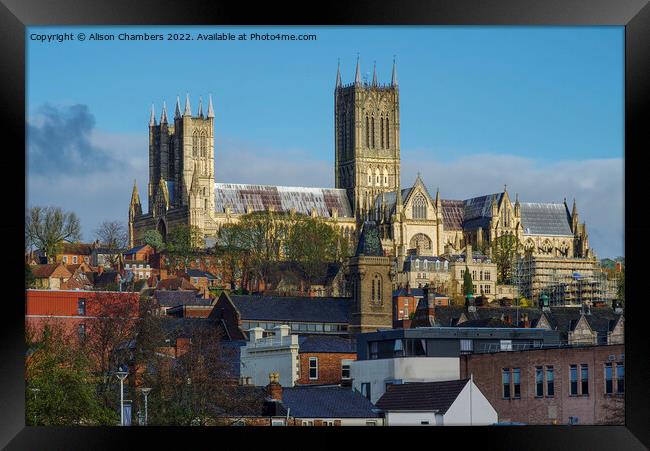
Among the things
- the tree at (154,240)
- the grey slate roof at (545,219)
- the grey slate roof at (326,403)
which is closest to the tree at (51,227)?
the tree at (154,240)

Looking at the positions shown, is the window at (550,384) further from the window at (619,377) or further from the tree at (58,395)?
the tree at (58,395)

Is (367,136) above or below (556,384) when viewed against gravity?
above

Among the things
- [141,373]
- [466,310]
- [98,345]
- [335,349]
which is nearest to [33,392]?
[141,373]

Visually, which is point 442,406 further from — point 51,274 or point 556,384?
point 51,274

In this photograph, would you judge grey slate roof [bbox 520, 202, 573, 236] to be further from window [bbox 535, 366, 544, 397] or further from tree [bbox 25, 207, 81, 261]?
window [bbox 535, 366, 544, 397]

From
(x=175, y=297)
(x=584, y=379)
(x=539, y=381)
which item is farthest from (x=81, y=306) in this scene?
(x=175, y=297)

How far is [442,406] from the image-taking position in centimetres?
3984

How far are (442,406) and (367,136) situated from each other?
13241cm

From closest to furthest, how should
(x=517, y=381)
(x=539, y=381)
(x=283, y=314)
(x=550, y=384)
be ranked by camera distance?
(x=550, y=384)
(x=539, y=381)
(x=517, y=381)
(x=283, y=314)

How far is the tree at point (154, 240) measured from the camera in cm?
13112

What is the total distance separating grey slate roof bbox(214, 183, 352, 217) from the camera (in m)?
156

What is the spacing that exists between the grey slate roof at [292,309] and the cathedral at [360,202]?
68.2 meters

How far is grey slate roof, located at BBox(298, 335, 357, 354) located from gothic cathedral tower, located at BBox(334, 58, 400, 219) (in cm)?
10444

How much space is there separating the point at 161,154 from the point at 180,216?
13.4 m
